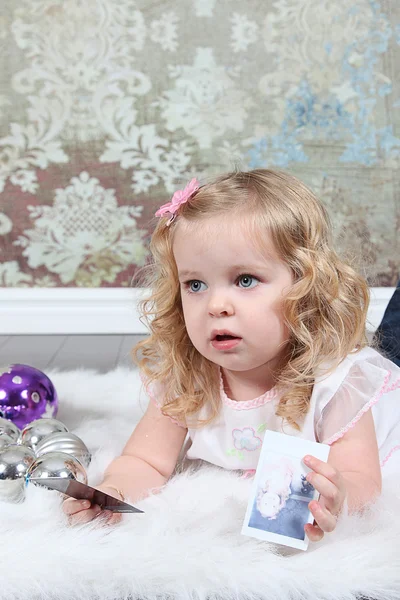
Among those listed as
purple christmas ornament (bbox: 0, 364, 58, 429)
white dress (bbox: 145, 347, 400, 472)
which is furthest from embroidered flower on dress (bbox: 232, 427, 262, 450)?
purple christmas ornament (bbox: 0, 364, 58, 429)

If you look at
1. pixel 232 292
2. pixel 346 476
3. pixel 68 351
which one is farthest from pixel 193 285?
pixel 68 351

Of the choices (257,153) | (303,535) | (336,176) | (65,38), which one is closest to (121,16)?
(65,38)

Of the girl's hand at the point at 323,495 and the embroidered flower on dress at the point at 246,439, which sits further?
the embroidered flower on dress at the point at 246,439

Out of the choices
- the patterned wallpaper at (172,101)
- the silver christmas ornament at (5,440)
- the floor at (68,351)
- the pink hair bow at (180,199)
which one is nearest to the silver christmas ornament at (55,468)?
the silver christmas ornament at (5,440)

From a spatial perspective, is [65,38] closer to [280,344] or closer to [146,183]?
[146,183]

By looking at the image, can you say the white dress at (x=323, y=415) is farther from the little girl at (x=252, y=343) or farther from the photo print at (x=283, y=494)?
the photo print at (x=283, y=494)

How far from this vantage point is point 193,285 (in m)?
0.99

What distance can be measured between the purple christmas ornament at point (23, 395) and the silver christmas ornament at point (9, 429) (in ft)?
0.35

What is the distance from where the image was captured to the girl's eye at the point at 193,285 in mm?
981

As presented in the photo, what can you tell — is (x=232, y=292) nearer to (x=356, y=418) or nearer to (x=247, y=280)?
(x=247, y=280)

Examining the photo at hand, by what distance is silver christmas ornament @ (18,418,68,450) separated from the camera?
1.16m

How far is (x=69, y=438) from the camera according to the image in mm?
1087

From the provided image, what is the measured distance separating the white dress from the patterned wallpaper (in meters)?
1.51

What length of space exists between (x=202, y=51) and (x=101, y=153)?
49 cm
